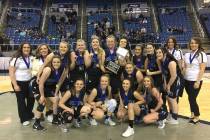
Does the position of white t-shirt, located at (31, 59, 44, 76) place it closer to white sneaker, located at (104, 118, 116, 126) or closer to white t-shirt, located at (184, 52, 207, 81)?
white sneaker, located at (104, 118, 116, 126)

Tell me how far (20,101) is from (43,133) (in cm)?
79

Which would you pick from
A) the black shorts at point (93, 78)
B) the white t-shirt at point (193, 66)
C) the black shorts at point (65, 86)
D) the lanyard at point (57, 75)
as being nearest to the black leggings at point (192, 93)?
the white t-shirt at point (193, 66)

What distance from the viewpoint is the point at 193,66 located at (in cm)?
612

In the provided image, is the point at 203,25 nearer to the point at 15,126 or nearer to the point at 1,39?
the point at 1,39

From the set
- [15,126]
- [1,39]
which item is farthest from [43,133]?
[1,39]

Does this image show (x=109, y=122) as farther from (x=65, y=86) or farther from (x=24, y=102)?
(x=24, y=102)

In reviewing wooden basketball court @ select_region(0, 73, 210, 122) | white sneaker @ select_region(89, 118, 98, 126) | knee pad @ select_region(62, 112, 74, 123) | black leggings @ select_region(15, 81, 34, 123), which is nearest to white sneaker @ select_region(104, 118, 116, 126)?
white sneaker @ select_region(89, 118, 98, 126)

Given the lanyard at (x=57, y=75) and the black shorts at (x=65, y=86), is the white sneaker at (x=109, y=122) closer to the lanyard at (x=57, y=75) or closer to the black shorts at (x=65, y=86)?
the black shorts at (x=65, y=86)

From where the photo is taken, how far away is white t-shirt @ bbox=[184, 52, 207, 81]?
Result: 6.07 metres

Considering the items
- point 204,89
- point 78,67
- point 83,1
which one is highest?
point 83,1

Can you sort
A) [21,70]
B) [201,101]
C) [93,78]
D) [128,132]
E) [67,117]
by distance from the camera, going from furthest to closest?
[201,101] < [93,78] < [21,70] < [67,117] < [128,132]

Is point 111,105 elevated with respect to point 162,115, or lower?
elevated

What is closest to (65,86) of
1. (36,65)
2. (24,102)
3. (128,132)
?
(36,65)

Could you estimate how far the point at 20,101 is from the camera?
6.18 meters
